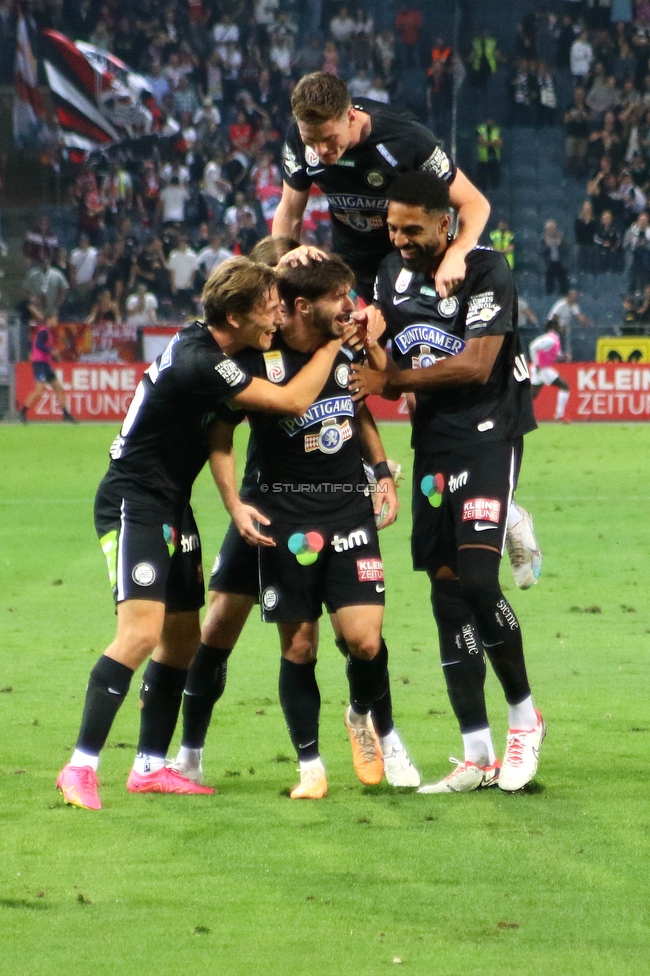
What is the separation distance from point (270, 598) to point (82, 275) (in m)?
24.7

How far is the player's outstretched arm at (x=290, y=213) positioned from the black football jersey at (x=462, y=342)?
1.85ft

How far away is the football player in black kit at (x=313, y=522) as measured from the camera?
5398 millimetres

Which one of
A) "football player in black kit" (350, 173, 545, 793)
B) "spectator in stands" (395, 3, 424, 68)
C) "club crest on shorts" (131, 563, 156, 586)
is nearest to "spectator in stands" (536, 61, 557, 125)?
"spectator in stands" (395, 3, 424, 68)

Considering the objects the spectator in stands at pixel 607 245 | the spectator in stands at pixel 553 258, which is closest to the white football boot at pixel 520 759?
the spectator in stands at pixel 553 258

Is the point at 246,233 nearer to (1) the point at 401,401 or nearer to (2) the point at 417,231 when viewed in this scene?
(1) the point at 401,401

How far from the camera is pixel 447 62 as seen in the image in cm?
3228

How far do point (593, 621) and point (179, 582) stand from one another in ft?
13.9

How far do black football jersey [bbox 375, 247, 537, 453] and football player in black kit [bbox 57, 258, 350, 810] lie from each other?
1.37ft

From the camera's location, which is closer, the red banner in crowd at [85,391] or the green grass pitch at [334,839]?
the green grass pitch at [334,839]

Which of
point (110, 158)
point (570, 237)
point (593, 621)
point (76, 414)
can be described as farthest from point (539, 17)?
point (593, 621)

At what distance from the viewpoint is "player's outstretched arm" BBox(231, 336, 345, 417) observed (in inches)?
206

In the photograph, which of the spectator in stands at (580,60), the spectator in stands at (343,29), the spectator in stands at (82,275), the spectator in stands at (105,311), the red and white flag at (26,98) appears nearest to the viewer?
the spectator in stands at (105,311)

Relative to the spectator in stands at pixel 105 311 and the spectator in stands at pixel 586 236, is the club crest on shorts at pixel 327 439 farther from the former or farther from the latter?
the spectator in stands at pixel 586 236

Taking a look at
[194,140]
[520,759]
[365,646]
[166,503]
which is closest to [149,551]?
[166,503]
